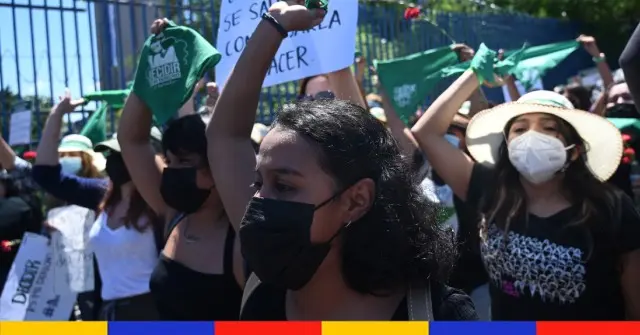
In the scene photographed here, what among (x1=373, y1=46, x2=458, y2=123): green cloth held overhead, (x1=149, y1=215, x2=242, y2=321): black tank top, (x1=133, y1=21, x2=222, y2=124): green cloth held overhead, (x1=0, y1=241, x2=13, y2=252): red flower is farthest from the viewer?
(x1=0, y1=241, x2=13, y2=252): red flower

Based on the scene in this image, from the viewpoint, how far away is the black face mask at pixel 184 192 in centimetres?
335

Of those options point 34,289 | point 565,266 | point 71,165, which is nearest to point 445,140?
point 565,266

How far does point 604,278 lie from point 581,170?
18.7 inches

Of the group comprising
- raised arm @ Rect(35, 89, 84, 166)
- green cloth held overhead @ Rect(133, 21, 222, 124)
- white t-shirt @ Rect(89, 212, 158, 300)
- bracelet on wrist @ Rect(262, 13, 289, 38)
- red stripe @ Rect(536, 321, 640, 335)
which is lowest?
white t-shirt @ Rect(89, 212, 158, 300)

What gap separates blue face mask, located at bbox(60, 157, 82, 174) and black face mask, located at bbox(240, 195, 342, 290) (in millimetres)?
3781

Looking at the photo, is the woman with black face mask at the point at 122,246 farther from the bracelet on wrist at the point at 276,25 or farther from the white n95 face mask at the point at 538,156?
the bracelet on wrist at the point at 276,25

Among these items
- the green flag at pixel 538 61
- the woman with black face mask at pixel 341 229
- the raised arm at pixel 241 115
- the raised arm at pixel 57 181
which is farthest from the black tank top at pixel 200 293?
the green flag at pixel 538 61

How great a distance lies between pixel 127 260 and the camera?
443 cm

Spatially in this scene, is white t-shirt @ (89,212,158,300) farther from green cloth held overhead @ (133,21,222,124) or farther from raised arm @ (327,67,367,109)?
raised arm @ (327,67,367,109)

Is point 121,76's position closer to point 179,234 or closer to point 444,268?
point 179,234

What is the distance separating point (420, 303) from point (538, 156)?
1629 mm

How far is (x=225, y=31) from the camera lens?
3.89 m

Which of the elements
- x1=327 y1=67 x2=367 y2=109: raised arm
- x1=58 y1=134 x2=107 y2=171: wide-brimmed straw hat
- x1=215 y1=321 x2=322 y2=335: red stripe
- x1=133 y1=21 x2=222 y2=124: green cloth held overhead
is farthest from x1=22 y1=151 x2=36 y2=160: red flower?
x1=215 y1=321 x2=322 y2=335: red stripe

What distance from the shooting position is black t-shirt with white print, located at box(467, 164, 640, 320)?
3.13 meters
